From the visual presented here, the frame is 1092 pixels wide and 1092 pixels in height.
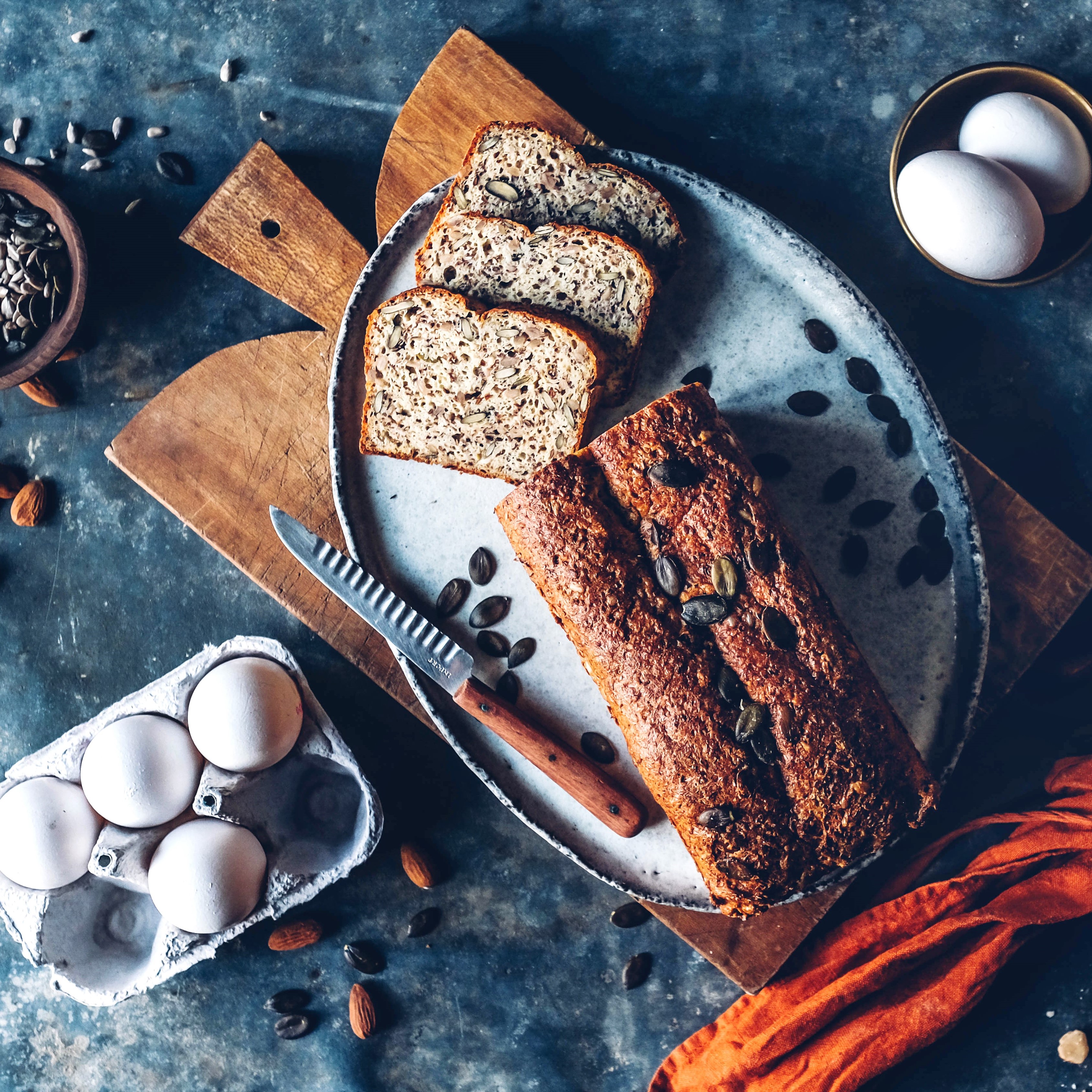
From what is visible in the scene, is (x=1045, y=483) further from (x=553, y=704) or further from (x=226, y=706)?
(x=226, y=706)

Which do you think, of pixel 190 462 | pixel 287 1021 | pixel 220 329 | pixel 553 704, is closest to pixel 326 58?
pixel 220 329

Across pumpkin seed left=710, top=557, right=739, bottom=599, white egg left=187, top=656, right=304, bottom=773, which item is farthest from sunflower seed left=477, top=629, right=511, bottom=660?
pumpkin seed left=710, top=557, right=739, bottom=599

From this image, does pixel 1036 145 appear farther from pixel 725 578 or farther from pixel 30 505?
pixel 30 505

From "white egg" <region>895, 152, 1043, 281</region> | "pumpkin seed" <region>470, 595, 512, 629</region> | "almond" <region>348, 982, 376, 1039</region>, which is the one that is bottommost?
"almond" <region>348, 982, 376, 1039</region>

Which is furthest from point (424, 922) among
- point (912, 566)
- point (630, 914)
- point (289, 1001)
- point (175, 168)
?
point (175, 168)

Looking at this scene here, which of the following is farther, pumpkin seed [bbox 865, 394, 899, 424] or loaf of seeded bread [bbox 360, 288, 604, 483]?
pumpkin seed [bbox 865, 394, 899, 424]

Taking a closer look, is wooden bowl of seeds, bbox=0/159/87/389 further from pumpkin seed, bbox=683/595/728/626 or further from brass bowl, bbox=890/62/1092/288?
brass bowl, bbox=890/62/1092/288

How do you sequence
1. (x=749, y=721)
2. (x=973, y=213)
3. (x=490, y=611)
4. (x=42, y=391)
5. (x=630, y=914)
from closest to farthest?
1. (x=749, y=721)
2. (x=973, y=213)
3. (x=490, y=611)
4. (x=630, y=914)
5. (x=42, y=391)
